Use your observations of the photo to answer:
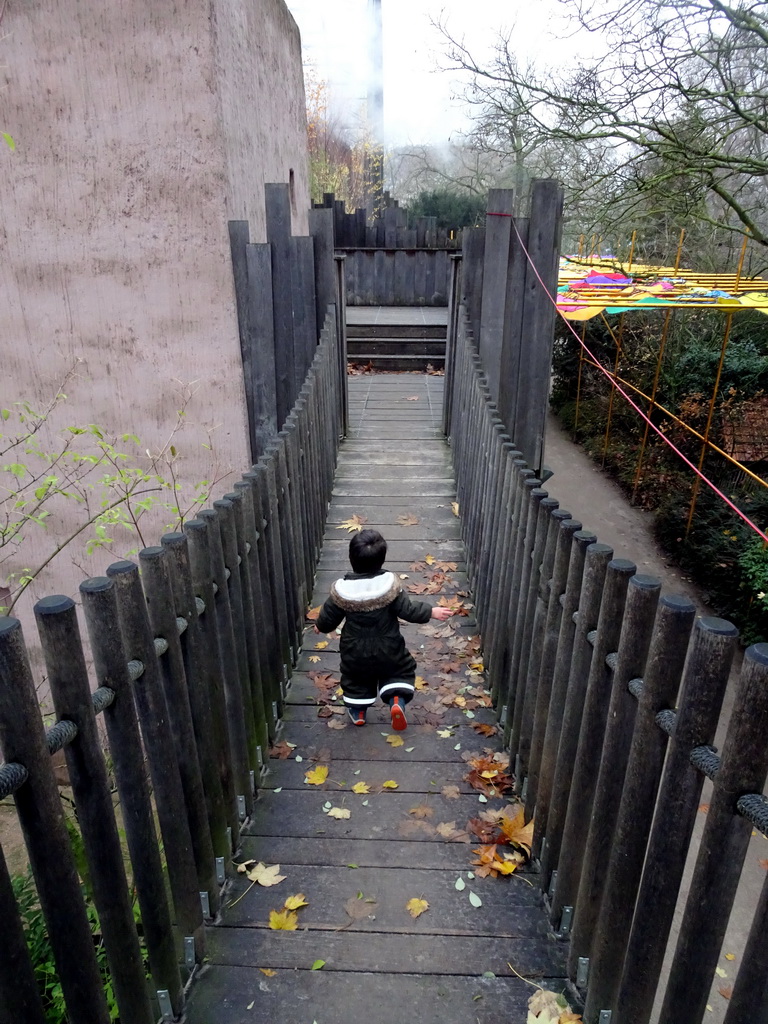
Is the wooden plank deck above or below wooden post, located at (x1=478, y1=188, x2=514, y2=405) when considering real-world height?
below

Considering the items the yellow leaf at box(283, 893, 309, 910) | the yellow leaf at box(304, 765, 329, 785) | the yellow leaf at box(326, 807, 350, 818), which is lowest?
the yellow leaf at box(304, 765, 329, 785)

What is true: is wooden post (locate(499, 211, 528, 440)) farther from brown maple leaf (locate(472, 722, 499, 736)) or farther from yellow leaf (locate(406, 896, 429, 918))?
yellow leaf (locate(406, 896, 429, 918))

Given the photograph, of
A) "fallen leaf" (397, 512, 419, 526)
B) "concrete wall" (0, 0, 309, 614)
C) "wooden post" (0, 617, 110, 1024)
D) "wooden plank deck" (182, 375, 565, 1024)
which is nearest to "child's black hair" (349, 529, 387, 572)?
"wooden plank deck" (182, 375, 565, 1024)

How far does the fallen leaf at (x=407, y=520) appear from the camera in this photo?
606 cm

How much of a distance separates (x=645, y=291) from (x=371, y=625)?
8861 mm

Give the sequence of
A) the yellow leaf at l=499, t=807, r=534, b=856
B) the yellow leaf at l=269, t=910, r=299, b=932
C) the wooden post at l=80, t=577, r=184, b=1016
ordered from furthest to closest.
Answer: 1. the yellow leaf at l=499, t=807, r=534, b=856
2. the yellow leaf at l=269, t=910, r=299, b=932
3. the wooden post at l=80, t=577, r=184, b=1016

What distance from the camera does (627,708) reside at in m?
2.00

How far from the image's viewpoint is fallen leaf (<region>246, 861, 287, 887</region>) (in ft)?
9.20

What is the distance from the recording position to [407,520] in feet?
20.0

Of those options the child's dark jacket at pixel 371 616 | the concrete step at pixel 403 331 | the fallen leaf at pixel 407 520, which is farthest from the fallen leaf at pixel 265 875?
the concrete step at pixel 403 331

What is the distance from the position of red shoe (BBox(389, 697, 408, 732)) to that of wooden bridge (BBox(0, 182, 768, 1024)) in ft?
0.21

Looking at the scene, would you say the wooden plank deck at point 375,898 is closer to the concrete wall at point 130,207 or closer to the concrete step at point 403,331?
the concrete wall at point 130,207

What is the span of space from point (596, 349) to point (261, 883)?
18.4 m

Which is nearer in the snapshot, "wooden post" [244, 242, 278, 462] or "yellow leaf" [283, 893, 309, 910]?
"yellow leaf" [283, 893, 309, 910]
